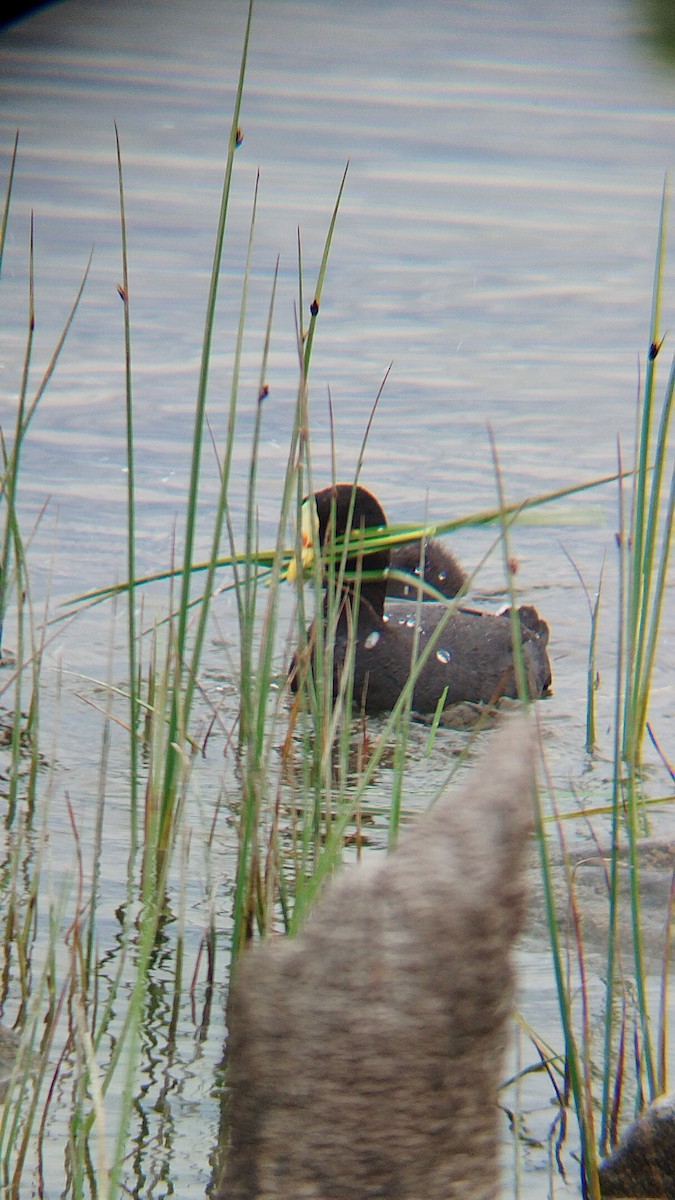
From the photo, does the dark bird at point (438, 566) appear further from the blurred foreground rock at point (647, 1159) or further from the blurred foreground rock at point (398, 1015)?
the blurred foreground rock at point (398, 1015)

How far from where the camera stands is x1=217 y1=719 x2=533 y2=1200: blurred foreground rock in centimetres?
136

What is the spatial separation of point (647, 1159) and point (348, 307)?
286 inches

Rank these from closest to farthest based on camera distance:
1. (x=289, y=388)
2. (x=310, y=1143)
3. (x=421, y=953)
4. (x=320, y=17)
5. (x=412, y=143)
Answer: (x=421, y=953) < (x=310, y=1143) < (x=289, y=388) < (x=412, y=143) < (x=320, y=17)

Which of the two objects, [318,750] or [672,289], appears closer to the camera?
[318,750]

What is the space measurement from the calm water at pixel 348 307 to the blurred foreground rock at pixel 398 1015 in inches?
23.9

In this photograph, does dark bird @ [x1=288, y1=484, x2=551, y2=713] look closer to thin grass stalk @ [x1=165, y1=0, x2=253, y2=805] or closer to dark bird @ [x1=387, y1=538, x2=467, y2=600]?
dark bird @ [x1=387, y1=538, x2=467, y2=600]

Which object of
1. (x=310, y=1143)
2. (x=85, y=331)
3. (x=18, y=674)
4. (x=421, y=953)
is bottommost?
(x=85, y=331)

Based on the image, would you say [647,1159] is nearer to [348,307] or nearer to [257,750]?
[257,750]

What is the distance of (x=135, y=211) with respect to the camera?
1109 cm

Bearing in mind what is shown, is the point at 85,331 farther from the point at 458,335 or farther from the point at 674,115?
the point at 674,115

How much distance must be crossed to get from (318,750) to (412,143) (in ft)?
37.6

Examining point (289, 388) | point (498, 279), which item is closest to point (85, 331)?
point (289, 388)

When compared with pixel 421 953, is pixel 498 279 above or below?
below

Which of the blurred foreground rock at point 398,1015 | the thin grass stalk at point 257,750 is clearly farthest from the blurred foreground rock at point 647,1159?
Answer: the blurred foreground rock at point 398,1015
